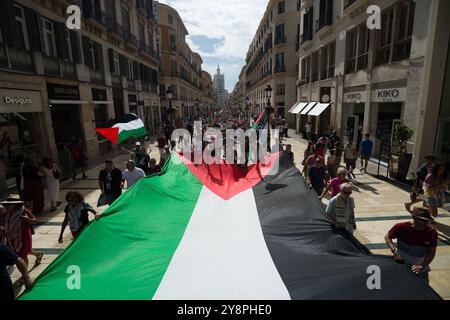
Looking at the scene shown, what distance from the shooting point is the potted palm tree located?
391 inches

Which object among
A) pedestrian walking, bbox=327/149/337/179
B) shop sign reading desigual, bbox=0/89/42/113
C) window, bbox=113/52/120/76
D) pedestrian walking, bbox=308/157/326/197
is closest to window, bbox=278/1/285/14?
window, bbox=113/52/120/76

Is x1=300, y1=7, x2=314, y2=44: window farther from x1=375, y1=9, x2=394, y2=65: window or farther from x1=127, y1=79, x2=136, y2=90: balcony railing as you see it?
x1=127, y1=79, x2=136, y2=90: balcony railing

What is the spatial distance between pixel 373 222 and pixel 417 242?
3688 millimetres

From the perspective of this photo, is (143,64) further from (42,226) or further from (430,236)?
(430,236)

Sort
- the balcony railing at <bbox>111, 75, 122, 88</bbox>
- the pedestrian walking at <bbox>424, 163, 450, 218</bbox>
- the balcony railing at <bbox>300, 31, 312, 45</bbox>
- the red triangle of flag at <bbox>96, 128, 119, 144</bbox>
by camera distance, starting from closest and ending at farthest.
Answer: the pedestrian walking at <bbox>424, 163, 450, 218</bbox>, the red triangle of flag at <bbox>96, 128, 119, 144</bbox>, the balcony railing at <bbox>111, 75, 122, 88</bbox>, the balcony railing at <bbox>300, 31, 312, 45</bbox>

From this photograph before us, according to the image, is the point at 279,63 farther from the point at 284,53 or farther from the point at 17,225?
the point at 17,225

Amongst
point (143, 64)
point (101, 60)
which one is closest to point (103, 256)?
Answer: point (101, 60)

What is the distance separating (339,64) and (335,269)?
1737 cm

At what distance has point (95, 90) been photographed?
17609mm

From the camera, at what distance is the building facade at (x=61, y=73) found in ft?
35.3

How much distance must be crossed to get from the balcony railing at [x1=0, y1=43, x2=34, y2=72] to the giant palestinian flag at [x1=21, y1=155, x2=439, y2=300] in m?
9.16

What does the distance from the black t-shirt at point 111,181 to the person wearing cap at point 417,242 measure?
20.3 ft

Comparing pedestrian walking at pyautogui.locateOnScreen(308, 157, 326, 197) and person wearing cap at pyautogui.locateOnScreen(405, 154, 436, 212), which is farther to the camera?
pedestrian walking at pyautogui.locateOnScreen(308, 157, 326, 197)

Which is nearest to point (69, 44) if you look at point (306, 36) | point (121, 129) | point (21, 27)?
point (21, 27)
